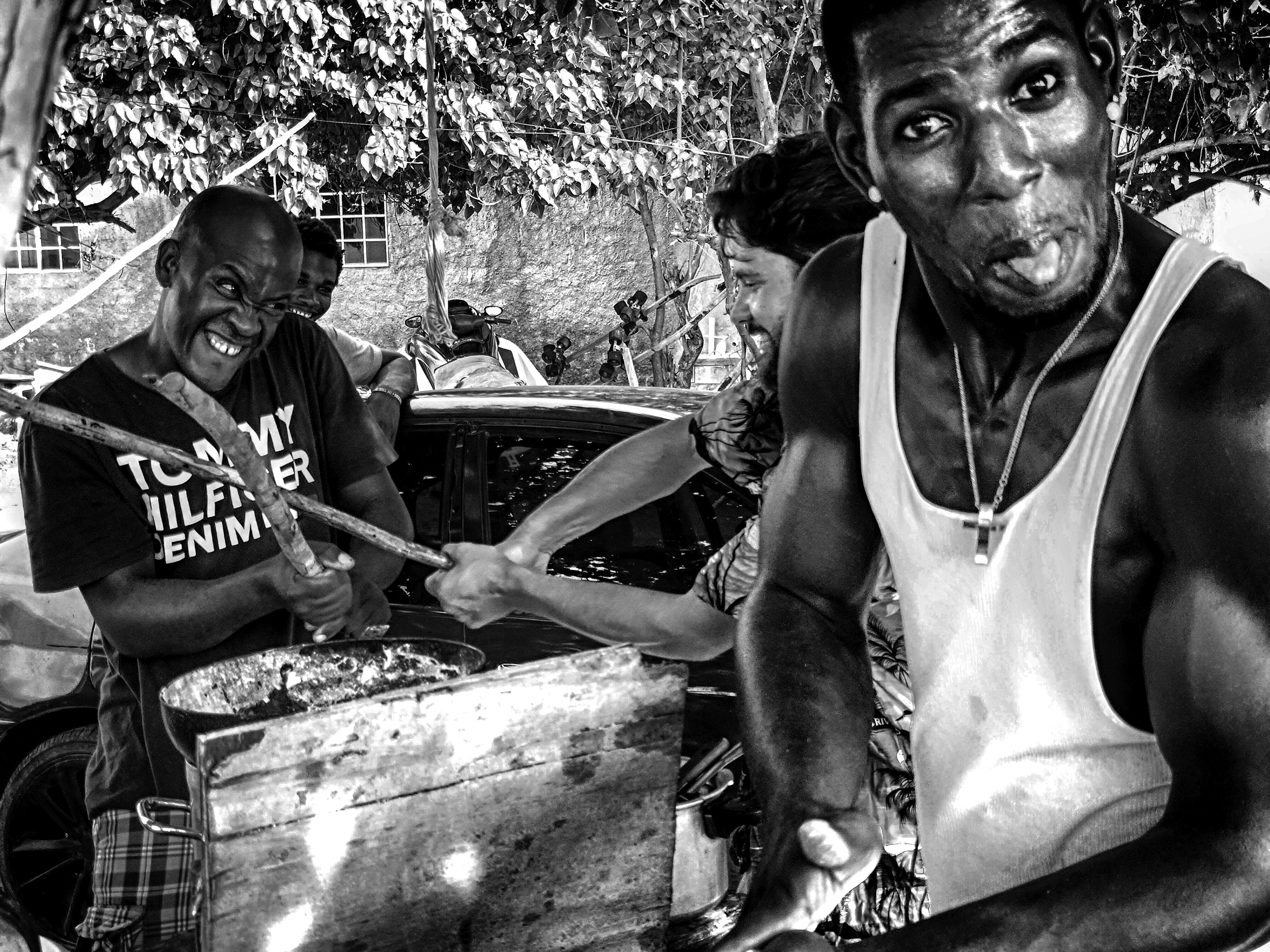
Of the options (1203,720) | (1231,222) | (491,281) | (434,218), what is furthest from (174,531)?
(491,281)

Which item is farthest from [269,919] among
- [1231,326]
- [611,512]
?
[611,512]

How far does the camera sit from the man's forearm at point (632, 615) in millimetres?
2518

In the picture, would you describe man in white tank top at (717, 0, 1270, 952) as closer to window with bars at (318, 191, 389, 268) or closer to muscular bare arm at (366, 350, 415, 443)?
muscular bare arm at (366, 350, 415, 443)

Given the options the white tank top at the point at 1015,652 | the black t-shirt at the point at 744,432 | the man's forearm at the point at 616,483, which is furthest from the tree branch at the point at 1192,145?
the white tank top at the point at 1015,652

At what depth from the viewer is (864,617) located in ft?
5.14

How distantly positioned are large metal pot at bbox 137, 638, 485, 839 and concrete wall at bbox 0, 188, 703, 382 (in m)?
12.4

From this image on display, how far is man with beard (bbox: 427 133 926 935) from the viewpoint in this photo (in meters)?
2.27

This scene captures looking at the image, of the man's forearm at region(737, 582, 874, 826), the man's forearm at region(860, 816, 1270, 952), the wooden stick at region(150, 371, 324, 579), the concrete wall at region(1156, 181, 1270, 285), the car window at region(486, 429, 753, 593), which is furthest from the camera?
the concrete wall at region(1156, 181, 1270, 285)

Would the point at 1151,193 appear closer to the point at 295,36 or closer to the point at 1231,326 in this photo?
the point at 295,36

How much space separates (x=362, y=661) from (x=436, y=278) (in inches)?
68.8

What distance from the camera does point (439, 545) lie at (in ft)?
14.1

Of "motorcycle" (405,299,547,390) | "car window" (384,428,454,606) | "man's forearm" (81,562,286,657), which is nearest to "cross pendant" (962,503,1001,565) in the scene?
"man's forearm" (81,562,286,657)

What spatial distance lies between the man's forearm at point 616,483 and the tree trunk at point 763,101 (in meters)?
6.07

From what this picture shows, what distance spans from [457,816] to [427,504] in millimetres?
2788
